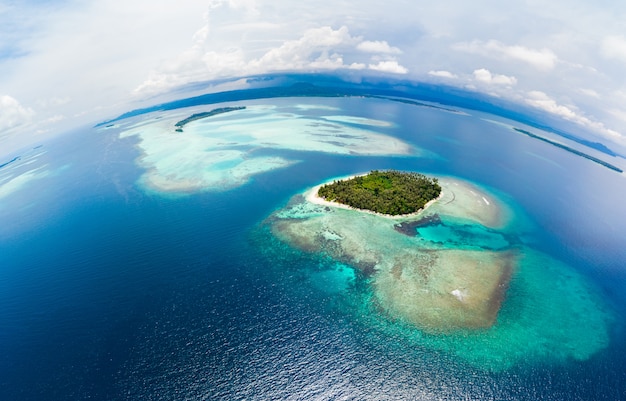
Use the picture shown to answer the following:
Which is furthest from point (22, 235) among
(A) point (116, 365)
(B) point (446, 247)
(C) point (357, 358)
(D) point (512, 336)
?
(D) point (512, 336)

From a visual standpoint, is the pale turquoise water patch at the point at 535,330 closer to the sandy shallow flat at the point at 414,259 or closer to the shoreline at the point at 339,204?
the sandy shallow flat at the point at 414,259

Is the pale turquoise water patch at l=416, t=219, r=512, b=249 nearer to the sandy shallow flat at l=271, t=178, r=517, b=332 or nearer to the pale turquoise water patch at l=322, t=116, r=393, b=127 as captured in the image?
the sandy shallow flat at l=271, t=178, r=517, b=332

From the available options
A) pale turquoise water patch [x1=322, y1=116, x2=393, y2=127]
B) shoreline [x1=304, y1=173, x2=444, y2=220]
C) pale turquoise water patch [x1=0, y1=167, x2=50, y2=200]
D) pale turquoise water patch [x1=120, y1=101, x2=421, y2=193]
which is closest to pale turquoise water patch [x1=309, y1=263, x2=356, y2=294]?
shoreline [x1=304, y1=173, x2=444, y2=220]

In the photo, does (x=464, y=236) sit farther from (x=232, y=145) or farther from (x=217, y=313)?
(x=232, y=145)

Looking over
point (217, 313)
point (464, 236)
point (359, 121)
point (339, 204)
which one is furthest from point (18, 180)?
point (359, 121)

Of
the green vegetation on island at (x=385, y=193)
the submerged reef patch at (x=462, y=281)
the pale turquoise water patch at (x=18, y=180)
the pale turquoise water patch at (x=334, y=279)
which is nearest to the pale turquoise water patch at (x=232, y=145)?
the green vegetation on island at (x=385, y=193)

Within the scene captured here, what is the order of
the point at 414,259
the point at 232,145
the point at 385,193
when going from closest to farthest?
the point at 414,259
the point at 385,193
the point at 232,145
